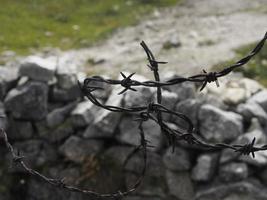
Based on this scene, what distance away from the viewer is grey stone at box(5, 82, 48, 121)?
11539 millimetres

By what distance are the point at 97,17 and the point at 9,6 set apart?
4.11 m

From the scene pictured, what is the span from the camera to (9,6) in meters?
22.9

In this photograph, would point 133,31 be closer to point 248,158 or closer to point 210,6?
point 210,6

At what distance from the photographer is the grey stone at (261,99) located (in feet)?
36.5

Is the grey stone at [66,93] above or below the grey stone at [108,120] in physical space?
above

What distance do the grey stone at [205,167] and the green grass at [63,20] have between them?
323 inches

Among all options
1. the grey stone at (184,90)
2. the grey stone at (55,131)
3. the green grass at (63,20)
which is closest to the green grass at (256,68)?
the grey stone at (184,90)

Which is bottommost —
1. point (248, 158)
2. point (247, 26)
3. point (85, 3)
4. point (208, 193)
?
point (208, 193)

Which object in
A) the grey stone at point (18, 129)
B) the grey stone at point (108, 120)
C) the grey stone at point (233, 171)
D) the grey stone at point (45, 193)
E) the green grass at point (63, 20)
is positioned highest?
the green grass at point (63, 20)

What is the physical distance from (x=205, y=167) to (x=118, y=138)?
1999mm

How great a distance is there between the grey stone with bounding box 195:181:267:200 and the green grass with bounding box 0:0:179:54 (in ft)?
28.0

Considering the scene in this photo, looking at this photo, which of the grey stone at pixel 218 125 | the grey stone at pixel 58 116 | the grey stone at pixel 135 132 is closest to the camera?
the grey stone at pixel 218 125

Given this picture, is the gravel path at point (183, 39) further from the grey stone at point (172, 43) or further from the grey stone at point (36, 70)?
the grey stone at point (36, 70)

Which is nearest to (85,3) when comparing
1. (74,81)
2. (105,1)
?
(105,1)
